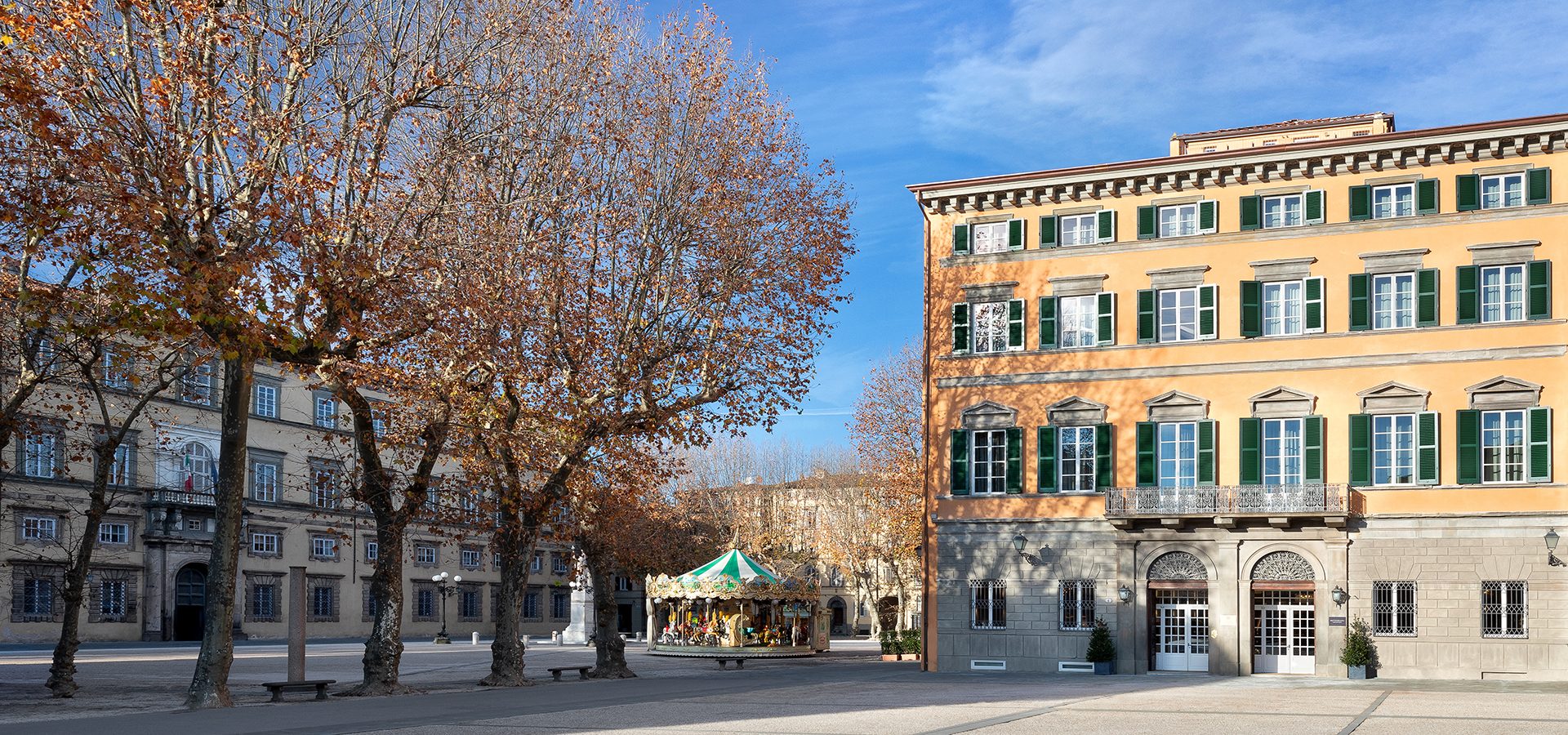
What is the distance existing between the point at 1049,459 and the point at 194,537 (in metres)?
42.5

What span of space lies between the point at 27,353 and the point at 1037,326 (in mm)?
23491

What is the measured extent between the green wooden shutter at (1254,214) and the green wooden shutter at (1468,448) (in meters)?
6.52

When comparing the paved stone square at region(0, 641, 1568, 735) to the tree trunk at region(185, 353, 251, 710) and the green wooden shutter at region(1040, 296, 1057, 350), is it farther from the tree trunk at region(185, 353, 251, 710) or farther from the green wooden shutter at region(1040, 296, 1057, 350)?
the green wooden shutter at region(1040, 296, 1057, 350)

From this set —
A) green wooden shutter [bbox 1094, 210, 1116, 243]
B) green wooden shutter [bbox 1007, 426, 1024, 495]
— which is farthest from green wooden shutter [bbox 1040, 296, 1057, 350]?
green wooden shutter [bbox 1007, 426, 1024, 495]

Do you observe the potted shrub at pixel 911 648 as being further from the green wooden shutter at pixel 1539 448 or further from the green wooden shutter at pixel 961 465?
the green wooden shutter at pixel 1539 448

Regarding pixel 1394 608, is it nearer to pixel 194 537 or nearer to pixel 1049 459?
pixel 1049 459

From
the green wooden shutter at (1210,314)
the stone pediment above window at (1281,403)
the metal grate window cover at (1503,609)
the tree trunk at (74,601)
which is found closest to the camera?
the tree trunk at (74,601)

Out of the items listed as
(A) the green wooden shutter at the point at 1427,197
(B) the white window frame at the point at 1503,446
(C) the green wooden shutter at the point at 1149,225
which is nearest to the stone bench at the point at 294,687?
(C) the green wooden shutter at the point at 1149,225

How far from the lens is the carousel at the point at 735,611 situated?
4797 cm

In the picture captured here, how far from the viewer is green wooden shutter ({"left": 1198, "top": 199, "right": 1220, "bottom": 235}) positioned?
118 feet

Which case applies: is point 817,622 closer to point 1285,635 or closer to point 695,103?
point 1285,635

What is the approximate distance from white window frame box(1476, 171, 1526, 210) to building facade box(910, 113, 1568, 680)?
0.08 m

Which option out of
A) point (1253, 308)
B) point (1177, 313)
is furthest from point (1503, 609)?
point (1177, 313)

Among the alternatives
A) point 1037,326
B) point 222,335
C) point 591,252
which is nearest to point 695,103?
point 591,252
